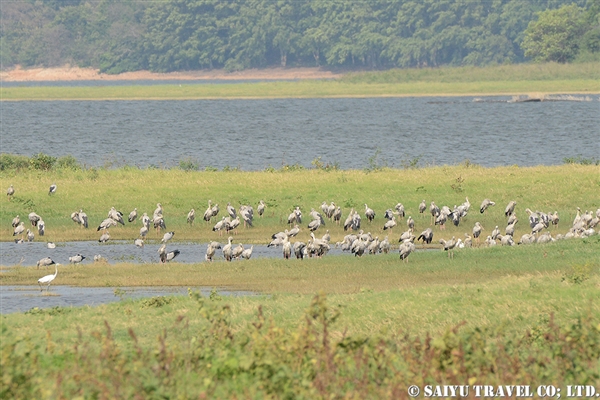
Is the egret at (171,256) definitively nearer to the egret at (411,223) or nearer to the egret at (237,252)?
the egret at (237,252)

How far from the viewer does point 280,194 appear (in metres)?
36.4

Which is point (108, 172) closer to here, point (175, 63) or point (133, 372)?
point (133, 372)

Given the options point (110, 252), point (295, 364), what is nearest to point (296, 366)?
point (295, 364)

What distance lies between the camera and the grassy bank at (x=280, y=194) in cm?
3300

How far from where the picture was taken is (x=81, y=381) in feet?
35.1

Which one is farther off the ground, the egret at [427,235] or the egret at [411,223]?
the egret at [427,235]

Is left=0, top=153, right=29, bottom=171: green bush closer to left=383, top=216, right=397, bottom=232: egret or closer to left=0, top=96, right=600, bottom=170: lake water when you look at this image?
left=0, top=96, right=600, bottom=170: lake water

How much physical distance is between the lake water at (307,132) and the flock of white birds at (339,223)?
1652 cm

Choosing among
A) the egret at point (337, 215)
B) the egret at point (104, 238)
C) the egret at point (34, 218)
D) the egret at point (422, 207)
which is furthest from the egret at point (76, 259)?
the egret at point (422, 207)

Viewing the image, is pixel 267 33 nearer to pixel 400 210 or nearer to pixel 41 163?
pixel 41 163

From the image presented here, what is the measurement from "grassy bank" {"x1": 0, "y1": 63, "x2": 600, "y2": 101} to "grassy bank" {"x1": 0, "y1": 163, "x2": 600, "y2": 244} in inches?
2986

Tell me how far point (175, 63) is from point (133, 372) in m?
157

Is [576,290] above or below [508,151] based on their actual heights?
above

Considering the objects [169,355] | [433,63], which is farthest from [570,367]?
[433,63]
